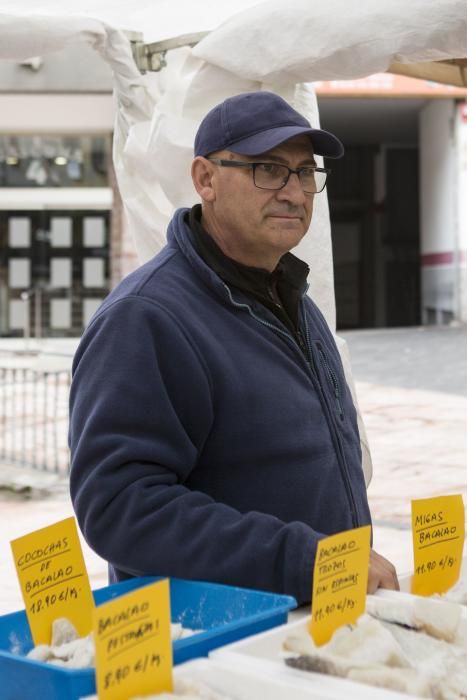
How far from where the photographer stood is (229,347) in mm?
2053

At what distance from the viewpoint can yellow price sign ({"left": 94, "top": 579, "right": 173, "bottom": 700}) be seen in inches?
51.4

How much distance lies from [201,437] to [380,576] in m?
0.39

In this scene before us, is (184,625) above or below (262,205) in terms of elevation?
below

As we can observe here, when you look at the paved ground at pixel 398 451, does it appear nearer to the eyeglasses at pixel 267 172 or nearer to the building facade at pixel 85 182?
the eyeglasses at pixel 267 172

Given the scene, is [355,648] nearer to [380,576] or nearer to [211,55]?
[380,576]

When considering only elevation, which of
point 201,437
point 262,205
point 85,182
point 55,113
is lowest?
point 201,437

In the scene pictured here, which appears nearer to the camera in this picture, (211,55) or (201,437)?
(201,437)

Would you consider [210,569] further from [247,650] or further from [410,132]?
[410,132]

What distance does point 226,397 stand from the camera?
2.01m

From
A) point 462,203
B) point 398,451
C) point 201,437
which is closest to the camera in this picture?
point 201,437

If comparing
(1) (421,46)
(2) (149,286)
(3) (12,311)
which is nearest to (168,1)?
(1) (421,46)

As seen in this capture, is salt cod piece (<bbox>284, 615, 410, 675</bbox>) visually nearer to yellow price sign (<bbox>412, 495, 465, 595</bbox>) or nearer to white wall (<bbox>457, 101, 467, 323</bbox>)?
yellow price sign (<bbox>412, 495, 465, 595</bbox>)

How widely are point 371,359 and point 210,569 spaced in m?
11.5

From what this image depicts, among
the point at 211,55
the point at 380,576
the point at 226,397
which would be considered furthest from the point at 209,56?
the point at 380,576
